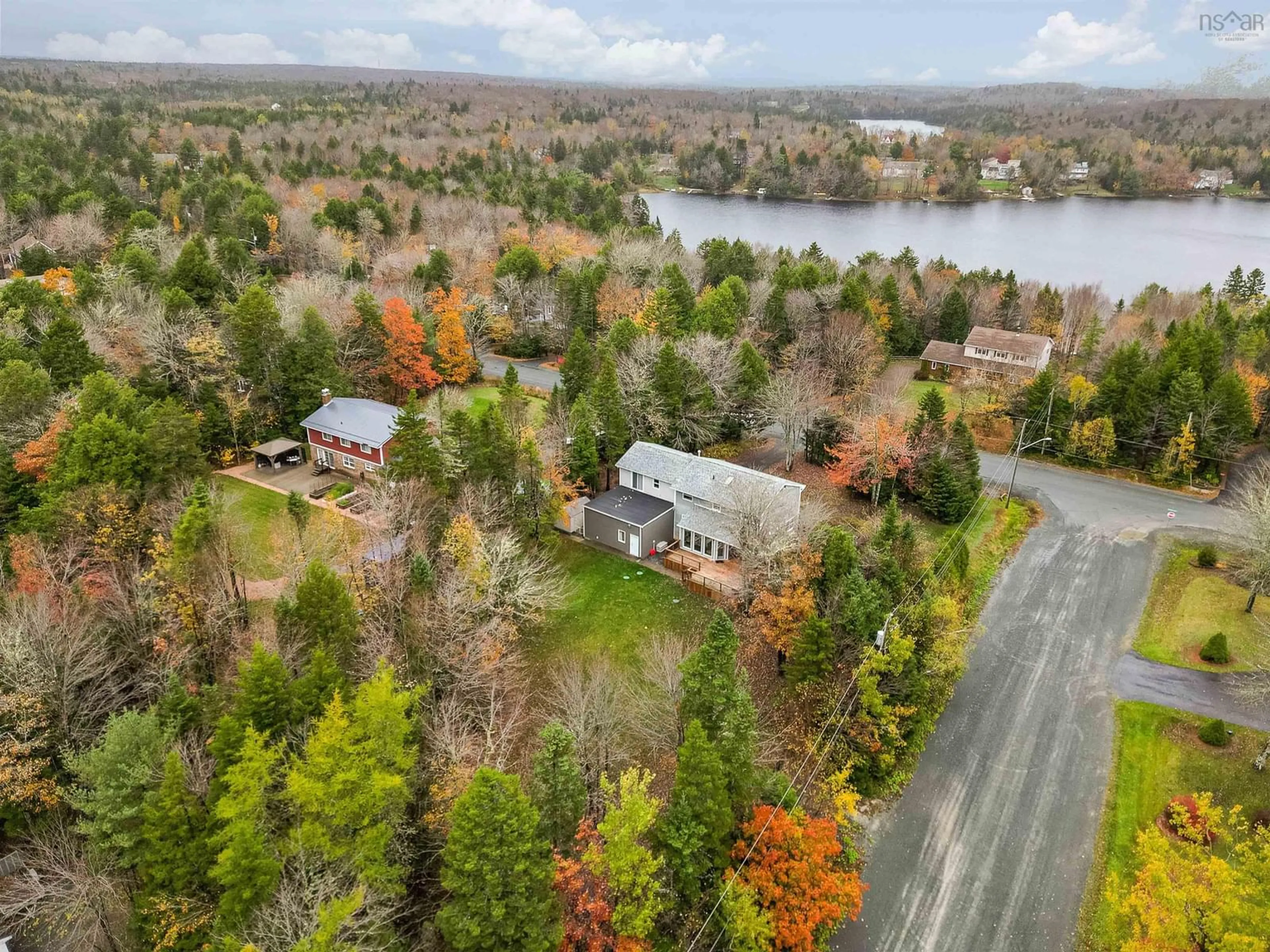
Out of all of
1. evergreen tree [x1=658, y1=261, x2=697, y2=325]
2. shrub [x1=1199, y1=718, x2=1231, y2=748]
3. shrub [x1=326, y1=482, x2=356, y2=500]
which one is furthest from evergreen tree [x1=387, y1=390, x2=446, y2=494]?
shrub [x1=1199, y1=718, x2=1231, y2=748]

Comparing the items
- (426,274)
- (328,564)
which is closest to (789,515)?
(328,564)

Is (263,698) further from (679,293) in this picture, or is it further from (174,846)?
(679,293)

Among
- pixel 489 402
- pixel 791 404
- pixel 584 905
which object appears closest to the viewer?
pixel 584 905

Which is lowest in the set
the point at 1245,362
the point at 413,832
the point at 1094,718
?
the point at 1094,718

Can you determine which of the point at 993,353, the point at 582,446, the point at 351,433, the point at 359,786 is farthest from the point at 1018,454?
the point at 359,786

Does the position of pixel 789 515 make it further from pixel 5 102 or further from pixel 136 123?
pixel 5 102

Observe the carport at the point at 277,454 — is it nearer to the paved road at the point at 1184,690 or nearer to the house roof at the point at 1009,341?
the paved road at the point at 1184,690
